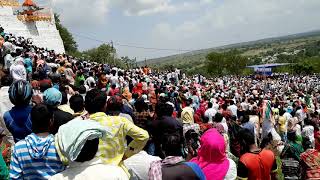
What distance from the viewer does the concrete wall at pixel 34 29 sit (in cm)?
3527

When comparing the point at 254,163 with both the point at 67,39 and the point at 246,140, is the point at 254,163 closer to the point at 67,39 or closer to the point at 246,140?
the point at 246,140

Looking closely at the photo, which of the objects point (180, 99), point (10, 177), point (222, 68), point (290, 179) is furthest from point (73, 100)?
point (222, 68)

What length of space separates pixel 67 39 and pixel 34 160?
2482 inches

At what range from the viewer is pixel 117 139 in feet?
13.3

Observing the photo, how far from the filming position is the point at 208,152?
4.21m

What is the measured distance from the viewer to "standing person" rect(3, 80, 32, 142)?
4676 mm

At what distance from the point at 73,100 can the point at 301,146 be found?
149 inches

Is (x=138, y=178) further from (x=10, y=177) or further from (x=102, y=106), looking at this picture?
(x=10, y=177)

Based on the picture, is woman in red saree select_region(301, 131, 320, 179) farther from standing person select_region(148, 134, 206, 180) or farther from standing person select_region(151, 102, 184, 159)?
standing person select_region(148, 134, 206, 180)

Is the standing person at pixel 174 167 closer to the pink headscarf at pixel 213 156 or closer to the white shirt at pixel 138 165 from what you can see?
the pink headscarf at pixel 213 156

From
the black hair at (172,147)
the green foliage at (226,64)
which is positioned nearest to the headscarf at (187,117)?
the black hair at (172,147)

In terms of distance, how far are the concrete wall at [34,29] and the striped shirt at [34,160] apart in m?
33.1

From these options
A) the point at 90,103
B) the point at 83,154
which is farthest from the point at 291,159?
the point at 83,154

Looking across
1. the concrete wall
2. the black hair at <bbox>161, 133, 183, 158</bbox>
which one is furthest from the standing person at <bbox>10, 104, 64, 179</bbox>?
the concrete wall
